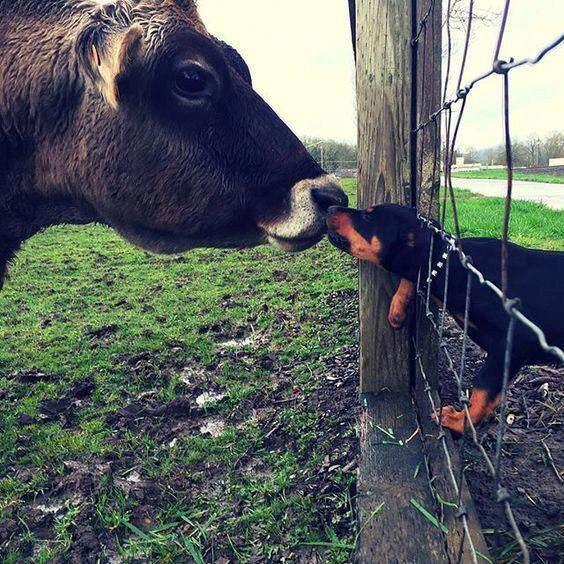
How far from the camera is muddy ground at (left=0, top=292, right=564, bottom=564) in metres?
1.87

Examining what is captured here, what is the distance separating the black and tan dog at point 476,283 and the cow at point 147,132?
0.76 feet

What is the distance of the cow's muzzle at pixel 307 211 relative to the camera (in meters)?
2.16

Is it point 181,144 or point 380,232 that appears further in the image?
point 181,144

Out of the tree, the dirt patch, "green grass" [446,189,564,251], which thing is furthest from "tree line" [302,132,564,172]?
the dirt patch

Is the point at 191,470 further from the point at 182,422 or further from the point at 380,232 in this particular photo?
the point at 380,232

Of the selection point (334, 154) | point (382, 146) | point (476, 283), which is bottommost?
point (476, 283)

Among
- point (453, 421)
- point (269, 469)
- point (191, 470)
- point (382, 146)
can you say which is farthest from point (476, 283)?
point (191, 470)

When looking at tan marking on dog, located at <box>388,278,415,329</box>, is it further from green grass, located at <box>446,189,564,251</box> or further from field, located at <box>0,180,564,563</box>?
green grass, located at <box>446,189,564,251</box>

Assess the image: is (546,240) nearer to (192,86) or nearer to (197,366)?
(197,366)

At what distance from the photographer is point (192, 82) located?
6.66 ft

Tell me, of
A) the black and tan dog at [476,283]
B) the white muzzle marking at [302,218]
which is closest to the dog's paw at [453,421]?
the black and tan dog at [476,283]

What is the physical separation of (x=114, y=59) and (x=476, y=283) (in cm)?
163

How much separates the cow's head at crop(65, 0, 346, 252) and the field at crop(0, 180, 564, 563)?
3.34 feet

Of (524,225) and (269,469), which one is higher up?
(524,225)
